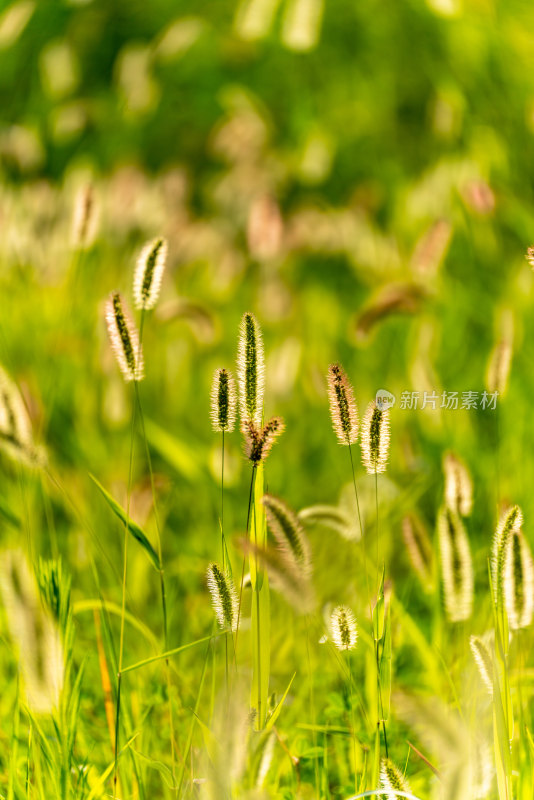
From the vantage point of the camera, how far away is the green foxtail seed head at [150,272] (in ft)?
2.10

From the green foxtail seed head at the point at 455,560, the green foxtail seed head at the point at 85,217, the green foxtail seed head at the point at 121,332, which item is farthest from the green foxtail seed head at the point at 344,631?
the green foxtail seed head at the point at 85,217

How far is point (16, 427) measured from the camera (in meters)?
0.66

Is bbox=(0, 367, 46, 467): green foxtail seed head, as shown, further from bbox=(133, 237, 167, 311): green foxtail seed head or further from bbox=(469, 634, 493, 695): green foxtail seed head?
bbox=(469, 634, 493, 695): green foxtail seed head

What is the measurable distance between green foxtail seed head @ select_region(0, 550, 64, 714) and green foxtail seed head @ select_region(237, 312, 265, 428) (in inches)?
7.7

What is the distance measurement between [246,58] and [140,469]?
5.70ft

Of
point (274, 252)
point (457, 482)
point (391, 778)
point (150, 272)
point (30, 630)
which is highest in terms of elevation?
point (274, 252)

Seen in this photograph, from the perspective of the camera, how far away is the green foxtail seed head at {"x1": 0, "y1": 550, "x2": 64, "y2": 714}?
1.75 ft

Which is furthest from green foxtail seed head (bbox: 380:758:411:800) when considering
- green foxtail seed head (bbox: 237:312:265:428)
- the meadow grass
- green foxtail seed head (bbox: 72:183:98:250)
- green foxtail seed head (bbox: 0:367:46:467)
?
green foxtail seed head (bbox: 72:183:98:250)

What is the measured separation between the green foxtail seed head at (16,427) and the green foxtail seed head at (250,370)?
0.21 metres

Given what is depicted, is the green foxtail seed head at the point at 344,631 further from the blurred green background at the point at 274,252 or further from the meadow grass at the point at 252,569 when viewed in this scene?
the blurred green background at the point at 274,252

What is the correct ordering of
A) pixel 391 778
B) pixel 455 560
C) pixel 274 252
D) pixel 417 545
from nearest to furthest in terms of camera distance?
pixel 391 778 → pixel 455 560 → pixel 417 545 → pixel 274 252

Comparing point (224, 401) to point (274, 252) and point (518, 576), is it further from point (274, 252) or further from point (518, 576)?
point (274, 252)

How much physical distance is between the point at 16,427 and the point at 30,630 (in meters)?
0.20

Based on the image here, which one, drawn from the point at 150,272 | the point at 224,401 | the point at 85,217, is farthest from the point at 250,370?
the point at 85,217
